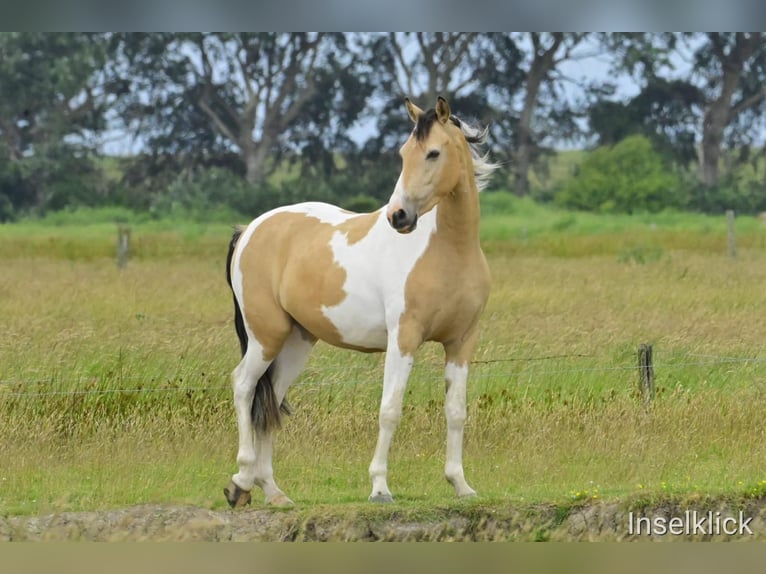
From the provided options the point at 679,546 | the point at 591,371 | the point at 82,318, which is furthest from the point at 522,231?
the point at 679,546

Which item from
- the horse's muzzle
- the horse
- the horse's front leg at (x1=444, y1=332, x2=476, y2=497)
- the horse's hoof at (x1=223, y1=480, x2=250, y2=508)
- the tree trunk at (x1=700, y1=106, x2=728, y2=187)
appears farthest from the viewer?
the tree trunk at (x1=700, y1=106, x2=728, y2=187)

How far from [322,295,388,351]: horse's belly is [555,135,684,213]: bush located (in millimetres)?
28392

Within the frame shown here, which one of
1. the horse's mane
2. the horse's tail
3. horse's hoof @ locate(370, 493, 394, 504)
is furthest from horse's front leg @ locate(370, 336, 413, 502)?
the horse's mane

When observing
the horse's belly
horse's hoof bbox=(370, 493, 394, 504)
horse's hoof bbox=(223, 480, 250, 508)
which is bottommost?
horse's hoof bbox=(223, 480, 250, 508)

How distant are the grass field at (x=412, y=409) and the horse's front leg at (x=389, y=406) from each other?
6.7 inches

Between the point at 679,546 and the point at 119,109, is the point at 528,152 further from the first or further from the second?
the point at 679,546

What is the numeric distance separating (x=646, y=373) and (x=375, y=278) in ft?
10.8

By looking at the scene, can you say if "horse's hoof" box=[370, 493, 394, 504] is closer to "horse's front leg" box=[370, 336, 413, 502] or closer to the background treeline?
"horse's front leg" box=[370, 336, 413, 502]

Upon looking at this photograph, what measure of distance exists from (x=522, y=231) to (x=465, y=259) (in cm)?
2046

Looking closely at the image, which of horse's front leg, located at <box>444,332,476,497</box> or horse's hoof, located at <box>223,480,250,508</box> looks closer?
horse's front leg, located at <box>444,332,476,497</box>

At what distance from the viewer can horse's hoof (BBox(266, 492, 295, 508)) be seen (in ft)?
25.1

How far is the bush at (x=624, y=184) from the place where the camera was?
35.8 metres

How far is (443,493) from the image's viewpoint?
26.2 feet

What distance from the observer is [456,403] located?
25.1 feet
